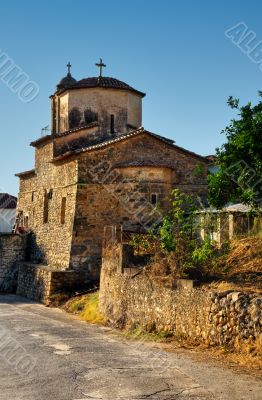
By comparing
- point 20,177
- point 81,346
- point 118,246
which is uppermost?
point 20,177

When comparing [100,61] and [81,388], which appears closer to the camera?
[81,388]

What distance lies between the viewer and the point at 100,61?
2723cm

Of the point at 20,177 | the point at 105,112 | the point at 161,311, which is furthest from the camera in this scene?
the point at 20,177

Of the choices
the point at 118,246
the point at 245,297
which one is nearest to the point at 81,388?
the point at 245,297

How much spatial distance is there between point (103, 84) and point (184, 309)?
1730cm

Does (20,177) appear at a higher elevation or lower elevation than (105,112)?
lower

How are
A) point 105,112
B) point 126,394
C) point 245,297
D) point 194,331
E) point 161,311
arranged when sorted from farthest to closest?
point 105,112 → point 161,311 → point 194,331 → point 245,297 → point 126,394

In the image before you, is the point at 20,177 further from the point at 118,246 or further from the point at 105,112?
the point at 118,246

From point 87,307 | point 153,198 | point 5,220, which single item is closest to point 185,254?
point 87,307

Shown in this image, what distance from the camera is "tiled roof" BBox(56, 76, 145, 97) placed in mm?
26281

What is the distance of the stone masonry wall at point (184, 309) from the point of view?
941 centimetres

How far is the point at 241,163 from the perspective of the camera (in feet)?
53.7

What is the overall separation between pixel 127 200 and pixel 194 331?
1110 cm

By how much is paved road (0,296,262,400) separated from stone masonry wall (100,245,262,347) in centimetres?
80
